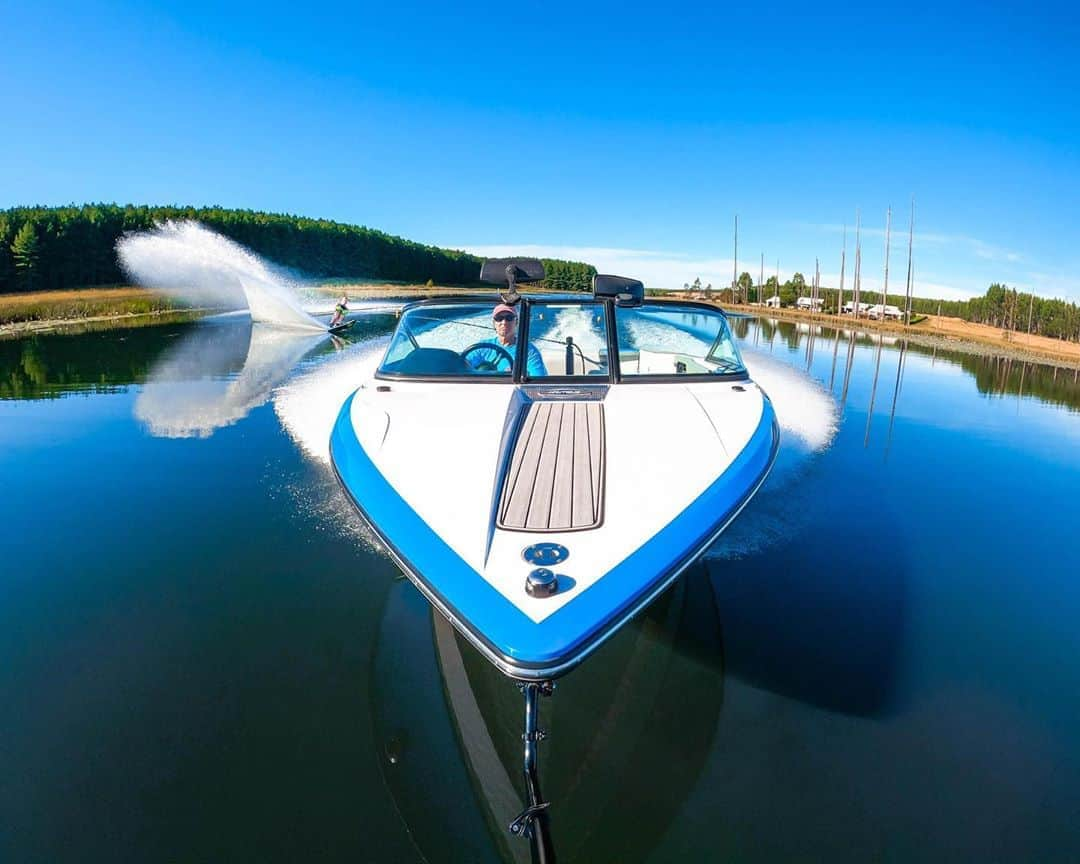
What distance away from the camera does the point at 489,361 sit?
5457mm

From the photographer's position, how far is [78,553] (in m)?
5.20

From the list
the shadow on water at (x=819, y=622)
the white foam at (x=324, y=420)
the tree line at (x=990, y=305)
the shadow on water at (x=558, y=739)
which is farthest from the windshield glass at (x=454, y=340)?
the tree line at (x=990, y=305)

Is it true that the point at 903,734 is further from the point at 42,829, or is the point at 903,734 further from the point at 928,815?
the point at 42,829

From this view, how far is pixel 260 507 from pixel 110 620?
2099 mm

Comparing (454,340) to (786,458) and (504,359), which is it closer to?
(504,359)

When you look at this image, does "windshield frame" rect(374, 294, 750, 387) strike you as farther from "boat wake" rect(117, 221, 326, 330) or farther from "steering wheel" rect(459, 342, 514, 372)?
"boat wake" rect(117, 221, 326, 330)

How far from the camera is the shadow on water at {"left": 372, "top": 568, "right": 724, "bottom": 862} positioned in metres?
2.70

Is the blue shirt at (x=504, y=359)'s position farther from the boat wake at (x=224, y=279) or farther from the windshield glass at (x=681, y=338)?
the boat wake at (x=224, y=279)

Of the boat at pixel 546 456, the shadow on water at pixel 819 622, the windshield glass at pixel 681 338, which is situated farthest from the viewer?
the windshield glass at pixel 681 338

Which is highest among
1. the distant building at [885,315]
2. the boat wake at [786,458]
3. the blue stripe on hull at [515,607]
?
the distant building at [885,315]

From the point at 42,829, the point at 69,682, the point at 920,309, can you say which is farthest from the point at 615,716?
the point at 920,309

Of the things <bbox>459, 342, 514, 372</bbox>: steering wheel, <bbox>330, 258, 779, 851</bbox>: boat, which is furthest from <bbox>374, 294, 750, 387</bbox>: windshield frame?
<bbox>459, 342, 514, 372</bbox>: steering wheel

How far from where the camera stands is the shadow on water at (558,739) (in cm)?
270

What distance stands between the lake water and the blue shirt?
1.57m
